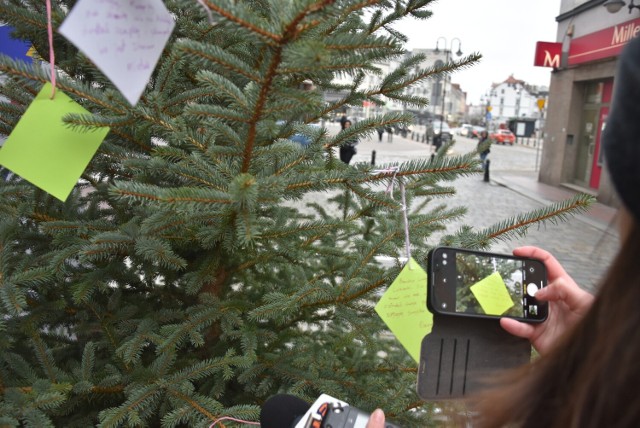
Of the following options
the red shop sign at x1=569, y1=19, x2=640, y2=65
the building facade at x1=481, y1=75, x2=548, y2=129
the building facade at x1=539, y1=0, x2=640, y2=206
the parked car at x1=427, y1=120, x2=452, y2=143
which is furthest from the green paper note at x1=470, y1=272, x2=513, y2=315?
the building facade at x1=481, y1=75, x2=548, y2=129

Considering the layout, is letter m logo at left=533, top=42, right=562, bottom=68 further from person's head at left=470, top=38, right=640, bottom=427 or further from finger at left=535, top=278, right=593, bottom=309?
person's head at left=470, top=38, right=640, bottom=427

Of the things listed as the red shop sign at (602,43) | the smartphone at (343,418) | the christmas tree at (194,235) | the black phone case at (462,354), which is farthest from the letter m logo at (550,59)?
the smartphone at (343,418)

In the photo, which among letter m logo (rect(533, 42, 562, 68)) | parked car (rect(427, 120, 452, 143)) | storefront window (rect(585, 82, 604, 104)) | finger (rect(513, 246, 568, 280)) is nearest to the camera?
finger (rect(513, 246, 568, 280))

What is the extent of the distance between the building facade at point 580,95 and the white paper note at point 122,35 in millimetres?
13705

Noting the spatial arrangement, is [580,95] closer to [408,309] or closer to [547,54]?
[547,54]

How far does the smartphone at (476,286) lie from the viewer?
114 cm

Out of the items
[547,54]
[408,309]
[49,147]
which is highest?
[547,54]

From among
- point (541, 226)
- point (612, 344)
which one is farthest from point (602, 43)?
point (612, 344)

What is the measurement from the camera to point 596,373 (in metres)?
0.58

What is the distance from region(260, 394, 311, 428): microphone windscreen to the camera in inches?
41.3

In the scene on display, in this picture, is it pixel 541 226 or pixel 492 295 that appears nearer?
pixel 492 295

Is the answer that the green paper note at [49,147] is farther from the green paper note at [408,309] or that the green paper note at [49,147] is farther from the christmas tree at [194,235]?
the green paper note at [408,309]

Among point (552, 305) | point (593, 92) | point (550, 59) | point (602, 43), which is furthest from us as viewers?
point (550, 59)

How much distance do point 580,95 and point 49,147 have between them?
16168 millimetres
